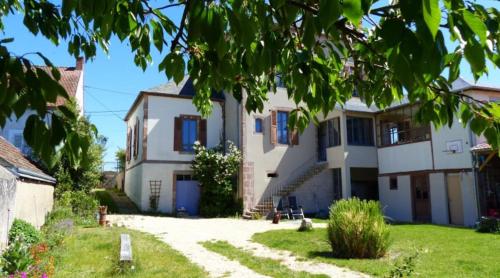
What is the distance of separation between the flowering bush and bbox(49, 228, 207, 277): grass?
8.57m

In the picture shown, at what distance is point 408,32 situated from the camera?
1.40m

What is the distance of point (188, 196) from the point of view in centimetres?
2256

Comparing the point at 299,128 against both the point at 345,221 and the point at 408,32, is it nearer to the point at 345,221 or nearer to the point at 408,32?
the point at 408,32

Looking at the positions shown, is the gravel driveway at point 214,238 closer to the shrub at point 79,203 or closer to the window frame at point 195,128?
the shrub at point 79,203

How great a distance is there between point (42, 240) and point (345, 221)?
7.27m

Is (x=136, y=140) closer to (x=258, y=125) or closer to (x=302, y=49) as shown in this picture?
(x=258, y=125)

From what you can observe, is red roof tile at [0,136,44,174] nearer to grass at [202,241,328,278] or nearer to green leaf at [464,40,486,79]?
grass at [202,241,328,278]

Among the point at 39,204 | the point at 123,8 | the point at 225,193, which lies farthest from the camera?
the point at 225,193

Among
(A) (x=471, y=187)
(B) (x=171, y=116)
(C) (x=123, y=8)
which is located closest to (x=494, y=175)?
(A) (x=471, y=187)

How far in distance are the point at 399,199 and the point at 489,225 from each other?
20.1 ft

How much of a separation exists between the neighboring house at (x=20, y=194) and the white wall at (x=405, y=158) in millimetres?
14946

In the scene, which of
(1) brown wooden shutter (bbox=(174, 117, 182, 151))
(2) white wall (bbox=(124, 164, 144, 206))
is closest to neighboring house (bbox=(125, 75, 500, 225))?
(1) brown wooden shutter (bbox=(174, 117, 182, 151))

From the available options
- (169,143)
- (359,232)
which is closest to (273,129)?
(169,143)

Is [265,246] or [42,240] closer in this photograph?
[42,240]
